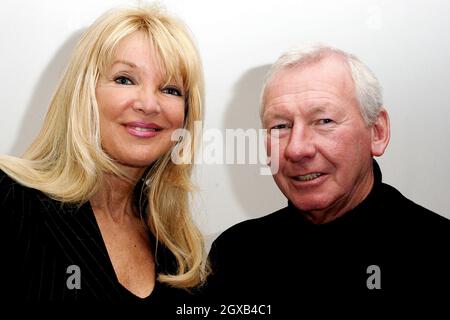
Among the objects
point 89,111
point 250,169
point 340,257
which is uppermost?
point 89,111

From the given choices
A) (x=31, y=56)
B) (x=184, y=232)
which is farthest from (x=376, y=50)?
(x=31, y=56)

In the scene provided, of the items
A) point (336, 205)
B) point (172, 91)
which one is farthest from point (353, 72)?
point (172, 91)

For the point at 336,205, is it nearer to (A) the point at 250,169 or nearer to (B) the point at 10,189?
(A) the point at 250,169

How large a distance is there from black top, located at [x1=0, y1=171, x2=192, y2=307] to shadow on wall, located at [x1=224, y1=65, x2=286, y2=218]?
0.38 m

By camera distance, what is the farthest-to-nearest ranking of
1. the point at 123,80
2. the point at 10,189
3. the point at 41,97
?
the point at 41,97 < the point at 123,80 < the point at 10,189

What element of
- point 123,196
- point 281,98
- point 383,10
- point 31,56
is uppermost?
point 383,10

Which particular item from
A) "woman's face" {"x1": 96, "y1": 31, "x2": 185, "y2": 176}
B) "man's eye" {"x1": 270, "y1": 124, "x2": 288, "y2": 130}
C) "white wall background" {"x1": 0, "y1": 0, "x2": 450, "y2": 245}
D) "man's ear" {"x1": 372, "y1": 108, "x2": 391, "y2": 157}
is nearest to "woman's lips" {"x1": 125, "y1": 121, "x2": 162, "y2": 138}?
"woman's face" {"x1": 96, "y1": 31, "x2": 185, "y2": 176}

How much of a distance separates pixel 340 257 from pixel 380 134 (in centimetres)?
31

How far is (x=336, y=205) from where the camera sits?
137cm

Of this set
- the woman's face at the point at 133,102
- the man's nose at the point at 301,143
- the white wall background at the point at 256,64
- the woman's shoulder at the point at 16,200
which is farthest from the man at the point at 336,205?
the woman's shoulder at the point at 16,200

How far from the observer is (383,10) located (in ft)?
4.83

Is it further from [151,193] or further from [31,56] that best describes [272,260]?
[31,56]

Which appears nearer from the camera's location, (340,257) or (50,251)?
(50,251)

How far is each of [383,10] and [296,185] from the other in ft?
1.77
